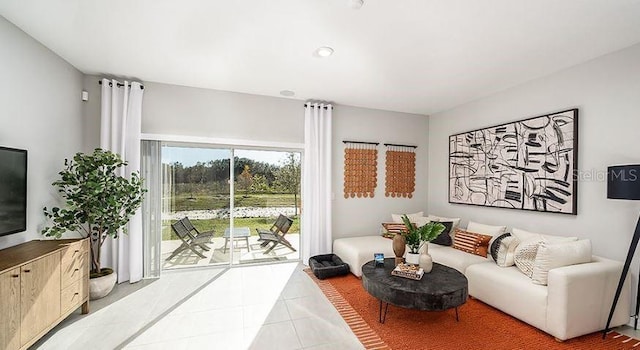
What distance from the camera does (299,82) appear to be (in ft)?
12.3

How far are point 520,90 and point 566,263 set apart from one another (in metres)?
2.27

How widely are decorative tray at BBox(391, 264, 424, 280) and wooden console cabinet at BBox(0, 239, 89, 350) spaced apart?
2996mm

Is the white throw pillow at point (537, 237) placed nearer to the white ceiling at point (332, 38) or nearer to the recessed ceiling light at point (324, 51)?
the white ceiling at point (332, 38)

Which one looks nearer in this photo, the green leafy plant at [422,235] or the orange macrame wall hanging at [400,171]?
the green leafy plant at [422,235]

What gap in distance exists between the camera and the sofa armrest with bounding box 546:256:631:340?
233 cm

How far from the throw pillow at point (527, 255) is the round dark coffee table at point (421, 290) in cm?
71

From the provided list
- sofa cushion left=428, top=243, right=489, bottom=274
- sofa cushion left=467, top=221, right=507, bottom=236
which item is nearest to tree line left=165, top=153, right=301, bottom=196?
sofa cushion left=428, top=243, right=489, bottom=274

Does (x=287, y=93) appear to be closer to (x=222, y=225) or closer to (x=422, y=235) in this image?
(x=222, y=225)

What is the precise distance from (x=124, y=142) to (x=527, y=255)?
4.92m

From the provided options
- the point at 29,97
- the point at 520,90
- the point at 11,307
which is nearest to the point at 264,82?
the point at 29,97

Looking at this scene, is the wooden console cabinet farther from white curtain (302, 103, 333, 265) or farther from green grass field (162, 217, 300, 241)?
white curtain (302, 103, 333, 265)

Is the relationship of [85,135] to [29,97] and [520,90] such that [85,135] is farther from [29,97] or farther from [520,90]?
[520,90]

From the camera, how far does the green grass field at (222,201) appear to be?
404cm

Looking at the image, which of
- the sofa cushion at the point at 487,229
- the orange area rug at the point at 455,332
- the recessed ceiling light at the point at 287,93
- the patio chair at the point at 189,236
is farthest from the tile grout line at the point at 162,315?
the sofa cushion at the point at 487,229
